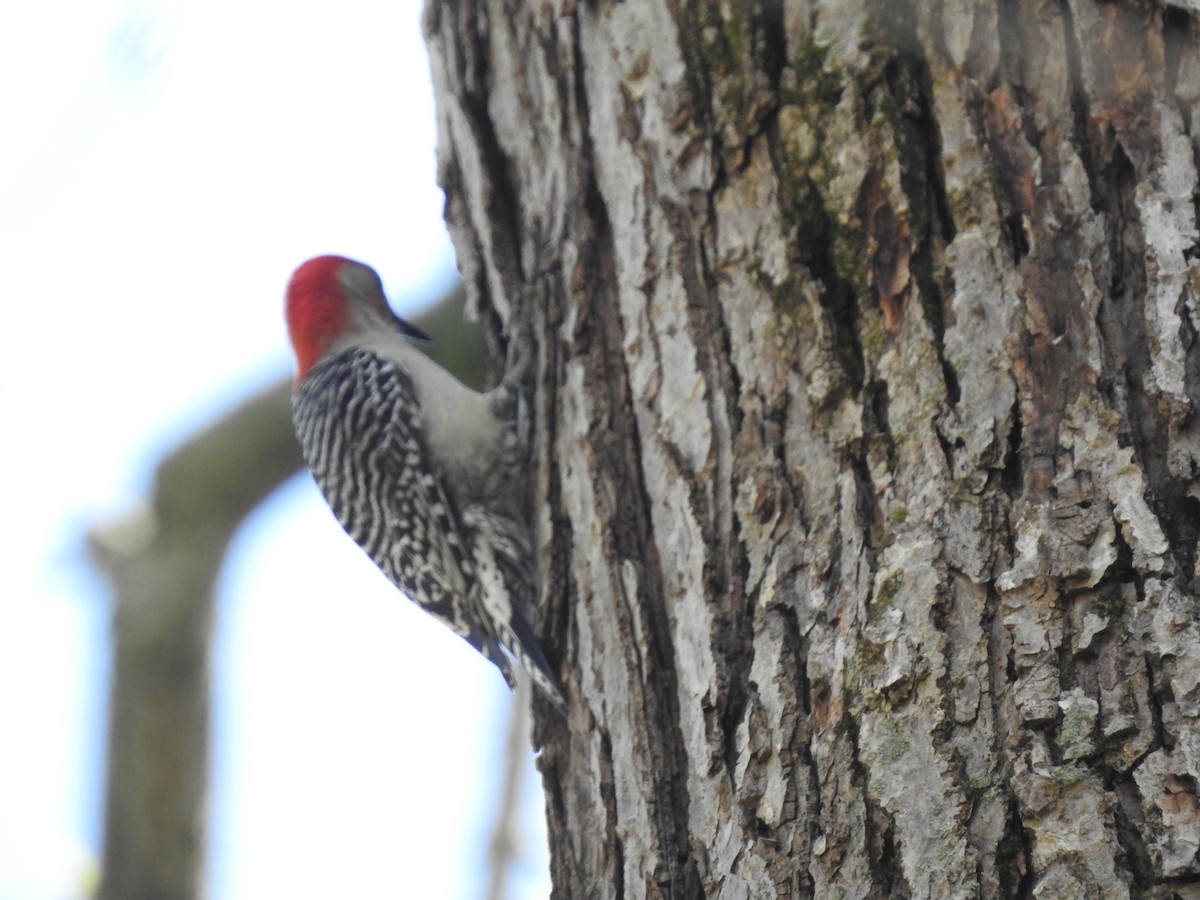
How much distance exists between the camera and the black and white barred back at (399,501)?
379 centimetres

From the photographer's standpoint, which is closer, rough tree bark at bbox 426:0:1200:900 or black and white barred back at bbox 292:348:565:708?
rough tree bark at bbox 426:0:1200:900

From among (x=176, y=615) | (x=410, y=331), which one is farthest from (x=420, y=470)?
(x=176, y=615)

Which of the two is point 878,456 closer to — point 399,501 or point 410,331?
point 399,501

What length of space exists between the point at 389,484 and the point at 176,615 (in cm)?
87

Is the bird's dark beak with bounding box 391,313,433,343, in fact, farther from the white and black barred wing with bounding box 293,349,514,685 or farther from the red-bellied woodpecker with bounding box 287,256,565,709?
the white and black barred wing with bounding box 293,349,514,685

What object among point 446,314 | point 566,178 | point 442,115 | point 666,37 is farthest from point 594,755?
point 446,314

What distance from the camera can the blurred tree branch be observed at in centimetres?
407

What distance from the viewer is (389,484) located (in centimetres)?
411

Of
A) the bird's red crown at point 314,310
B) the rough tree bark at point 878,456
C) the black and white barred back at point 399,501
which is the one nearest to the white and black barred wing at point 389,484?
the black and white barred back at point 399,501

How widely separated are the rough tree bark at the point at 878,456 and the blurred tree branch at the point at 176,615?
62.4 inches

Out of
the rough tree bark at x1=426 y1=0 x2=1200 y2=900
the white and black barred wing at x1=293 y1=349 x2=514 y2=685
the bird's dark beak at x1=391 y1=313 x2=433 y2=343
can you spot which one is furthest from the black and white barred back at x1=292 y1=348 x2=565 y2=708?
the rough tree bark at x1=426 y1=0 x2=1200 y2=900

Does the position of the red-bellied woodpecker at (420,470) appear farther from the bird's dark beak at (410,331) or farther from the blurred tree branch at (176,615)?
the blurred tree branch at (176,615)

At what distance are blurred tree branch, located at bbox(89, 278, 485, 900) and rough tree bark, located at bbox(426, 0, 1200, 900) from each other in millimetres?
1585

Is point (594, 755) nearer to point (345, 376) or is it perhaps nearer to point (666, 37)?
point (666, 37)
